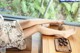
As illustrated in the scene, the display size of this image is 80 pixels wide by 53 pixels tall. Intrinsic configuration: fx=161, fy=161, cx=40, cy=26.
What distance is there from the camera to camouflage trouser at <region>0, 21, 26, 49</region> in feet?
3.63

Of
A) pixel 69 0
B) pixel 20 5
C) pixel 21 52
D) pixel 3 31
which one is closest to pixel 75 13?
pixel 69 0

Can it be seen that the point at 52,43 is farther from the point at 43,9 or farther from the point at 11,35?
the point at 43,9

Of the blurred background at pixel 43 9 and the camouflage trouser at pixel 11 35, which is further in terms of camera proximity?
the blurred background at pixel 43 9

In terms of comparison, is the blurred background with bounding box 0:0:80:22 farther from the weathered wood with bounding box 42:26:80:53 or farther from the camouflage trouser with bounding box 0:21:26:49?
the camouflage trouser with bounding box 0:21:26:49

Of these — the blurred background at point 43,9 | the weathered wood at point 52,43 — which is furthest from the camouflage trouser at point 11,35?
the blurred background at point 43,9

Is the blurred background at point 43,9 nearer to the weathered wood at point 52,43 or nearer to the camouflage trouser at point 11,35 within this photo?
the weathered wood at point 52,43

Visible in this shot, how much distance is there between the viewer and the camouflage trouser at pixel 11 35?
43.5 inches

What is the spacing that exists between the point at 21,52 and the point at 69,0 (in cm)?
73

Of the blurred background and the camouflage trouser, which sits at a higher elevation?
the blurred background

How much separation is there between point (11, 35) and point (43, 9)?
0.66 meters

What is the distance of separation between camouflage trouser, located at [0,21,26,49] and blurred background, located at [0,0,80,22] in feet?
1.92

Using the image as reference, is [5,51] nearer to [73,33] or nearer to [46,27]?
[46,27]

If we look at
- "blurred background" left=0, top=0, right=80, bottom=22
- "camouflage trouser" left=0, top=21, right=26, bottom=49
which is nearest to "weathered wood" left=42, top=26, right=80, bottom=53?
"camouflage trouser" left=0, top=21, right=26, bottom=49

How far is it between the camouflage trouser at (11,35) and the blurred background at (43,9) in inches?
23.0
